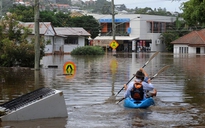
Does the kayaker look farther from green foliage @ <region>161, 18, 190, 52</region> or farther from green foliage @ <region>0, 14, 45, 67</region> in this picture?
green foliage @ <region>161, 18, 190, 52</region>

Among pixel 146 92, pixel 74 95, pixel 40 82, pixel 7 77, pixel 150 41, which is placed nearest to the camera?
pixel 146 92

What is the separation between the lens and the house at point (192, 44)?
83688 millimetres

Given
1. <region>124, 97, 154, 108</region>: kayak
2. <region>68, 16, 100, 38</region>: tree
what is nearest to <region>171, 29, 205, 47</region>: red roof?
<region>68, 16, 100, 38</region>: tree

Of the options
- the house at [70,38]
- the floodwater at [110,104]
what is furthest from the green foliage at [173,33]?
the floodwater at [110,104]

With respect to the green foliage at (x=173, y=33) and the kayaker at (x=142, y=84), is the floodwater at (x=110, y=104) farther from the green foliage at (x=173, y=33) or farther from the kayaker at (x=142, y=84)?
the green foliage at (x=173, y=33)

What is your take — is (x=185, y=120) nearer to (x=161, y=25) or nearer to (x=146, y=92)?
(x=146, y=92)

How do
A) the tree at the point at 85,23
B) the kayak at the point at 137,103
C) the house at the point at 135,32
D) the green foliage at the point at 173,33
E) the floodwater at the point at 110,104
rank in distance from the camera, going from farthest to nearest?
the house at the point at 135,32, the green foliage at the point at 173,33, the tree at the point at 85,23, the kayak at the point at 137,103, the floodwater at the point at 110,104

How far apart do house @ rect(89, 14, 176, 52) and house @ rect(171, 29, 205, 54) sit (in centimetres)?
1348

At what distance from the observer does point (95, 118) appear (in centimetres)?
1227

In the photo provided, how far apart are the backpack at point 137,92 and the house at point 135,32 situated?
8327 centimetres

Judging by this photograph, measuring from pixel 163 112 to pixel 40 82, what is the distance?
381 inches

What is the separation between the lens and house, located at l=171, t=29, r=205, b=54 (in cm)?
8369

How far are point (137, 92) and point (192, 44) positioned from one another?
238 ft

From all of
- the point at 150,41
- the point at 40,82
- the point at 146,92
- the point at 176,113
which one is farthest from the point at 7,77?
the point at 150,41
